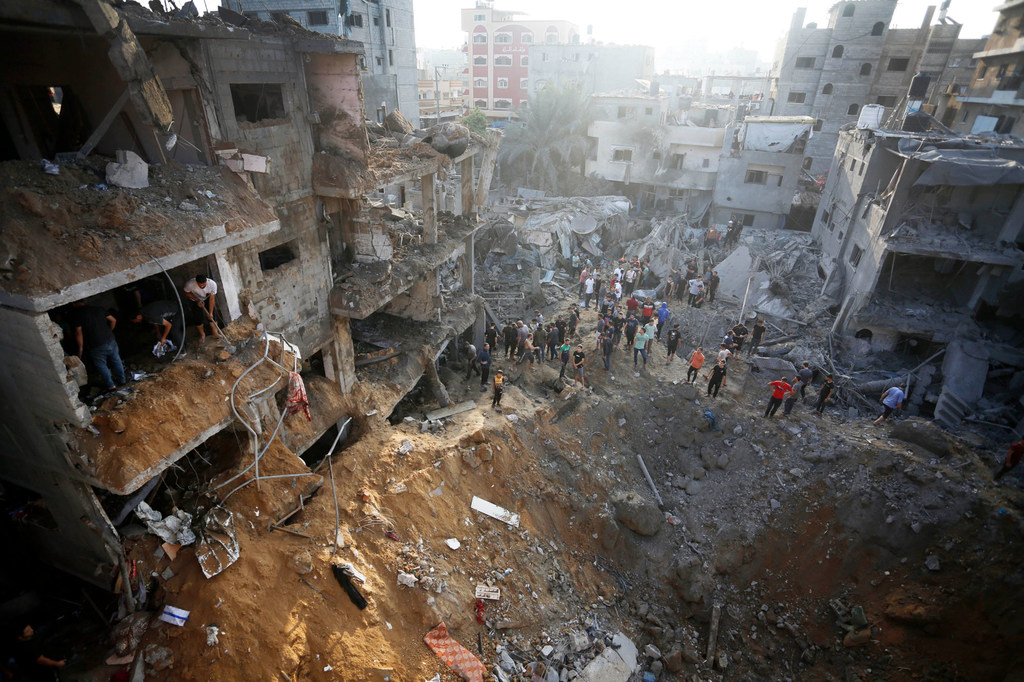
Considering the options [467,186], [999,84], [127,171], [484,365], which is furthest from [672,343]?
[999,84]

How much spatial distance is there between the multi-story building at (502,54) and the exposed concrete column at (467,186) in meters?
41.3

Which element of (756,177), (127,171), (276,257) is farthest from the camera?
(756,177)

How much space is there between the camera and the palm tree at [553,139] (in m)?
41.2

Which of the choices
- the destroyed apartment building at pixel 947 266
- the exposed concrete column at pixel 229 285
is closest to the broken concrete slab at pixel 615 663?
the exposed concrete column at pixel 229 285

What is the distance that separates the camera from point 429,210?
15.4 metres

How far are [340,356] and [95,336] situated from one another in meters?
6.54

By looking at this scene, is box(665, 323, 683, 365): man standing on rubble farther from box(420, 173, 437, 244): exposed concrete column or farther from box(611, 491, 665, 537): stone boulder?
box(420, 173, 437, 244): exposed concrete column

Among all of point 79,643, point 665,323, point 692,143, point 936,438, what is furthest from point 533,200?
point 79,643

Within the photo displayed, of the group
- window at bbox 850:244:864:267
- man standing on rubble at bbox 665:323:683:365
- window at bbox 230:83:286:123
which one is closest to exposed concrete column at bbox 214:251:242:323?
window at bbox 230:83:286:123

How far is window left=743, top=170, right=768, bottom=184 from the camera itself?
30812mm

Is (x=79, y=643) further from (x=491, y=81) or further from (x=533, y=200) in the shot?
(x=491, y=81)

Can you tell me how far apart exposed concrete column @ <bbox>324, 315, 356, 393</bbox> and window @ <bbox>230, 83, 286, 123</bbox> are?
4756 millimetres

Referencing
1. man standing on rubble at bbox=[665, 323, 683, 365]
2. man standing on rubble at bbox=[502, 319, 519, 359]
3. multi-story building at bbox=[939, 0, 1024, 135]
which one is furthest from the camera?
multi-story building at bbox=[939, 0, 1024, 135]

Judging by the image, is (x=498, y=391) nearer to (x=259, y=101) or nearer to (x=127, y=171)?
(x=259, y=101)
